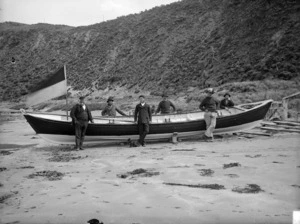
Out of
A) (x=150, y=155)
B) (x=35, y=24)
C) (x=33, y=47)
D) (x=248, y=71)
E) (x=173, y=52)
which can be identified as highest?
(x=35, y=24)

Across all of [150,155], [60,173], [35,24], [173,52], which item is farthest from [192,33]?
[35,24]

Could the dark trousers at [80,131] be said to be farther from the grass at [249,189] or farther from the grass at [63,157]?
the grass at [249,189]

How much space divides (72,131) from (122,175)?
4.77m

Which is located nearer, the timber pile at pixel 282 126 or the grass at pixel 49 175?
the grass at pixel 49 175

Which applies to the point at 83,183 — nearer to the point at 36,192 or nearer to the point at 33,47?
the point at 36,192

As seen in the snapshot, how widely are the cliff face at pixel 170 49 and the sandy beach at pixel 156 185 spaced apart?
18162 millimetres

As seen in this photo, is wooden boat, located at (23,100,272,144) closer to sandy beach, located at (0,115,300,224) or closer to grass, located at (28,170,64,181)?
sandy beach, located at (0,115,300,224)

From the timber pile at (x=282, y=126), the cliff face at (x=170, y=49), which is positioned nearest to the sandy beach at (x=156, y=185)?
the timber pile at (x=282, y=126)

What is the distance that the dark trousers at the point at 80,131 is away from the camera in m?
10.8

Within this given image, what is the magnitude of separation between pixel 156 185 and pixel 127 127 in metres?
5.43

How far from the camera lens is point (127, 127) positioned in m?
11.4

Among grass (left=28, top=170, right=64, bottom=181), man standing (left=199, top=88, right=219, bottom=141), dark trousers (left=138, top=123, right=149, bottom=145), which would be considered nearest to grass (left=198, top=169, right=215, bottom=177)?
grass (left=28, top=170, right=64, bottom=181)

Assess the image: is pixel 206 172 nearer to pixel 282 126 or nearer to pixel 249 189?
pixel 249 189

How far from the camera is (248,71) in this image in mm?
26141
